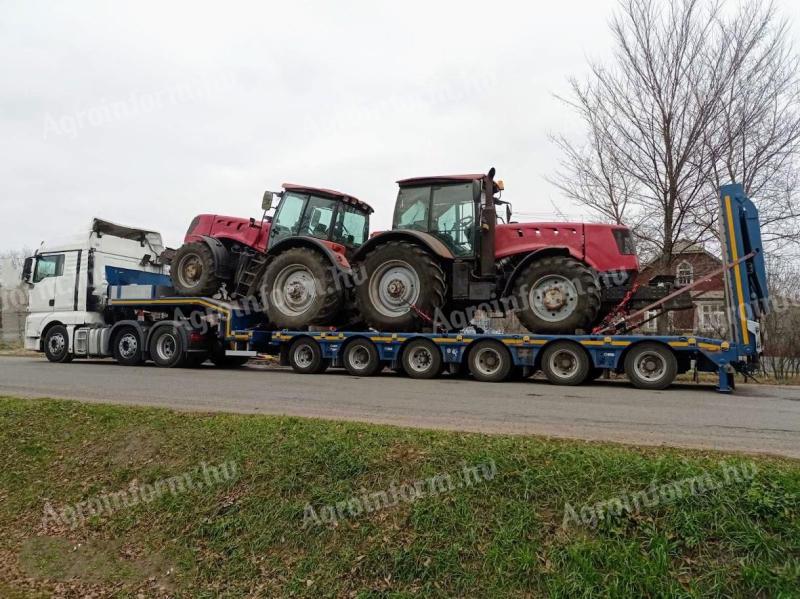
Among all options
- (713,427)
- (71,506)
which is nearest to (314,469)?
(71,506)

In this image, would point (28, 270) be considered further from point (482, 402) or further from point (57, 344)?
point (482, 402)

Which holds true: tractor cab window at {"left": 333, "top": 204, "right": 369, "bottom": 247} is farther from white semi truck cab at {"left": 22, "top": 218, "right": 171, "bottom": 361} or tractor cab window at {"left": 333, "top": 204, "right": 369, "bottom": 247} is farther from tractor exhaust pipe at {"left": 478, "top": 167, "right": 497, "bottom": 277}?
white semi truck cab at {"left": 22, "top": 218, "right": 171, "bottom": 361}

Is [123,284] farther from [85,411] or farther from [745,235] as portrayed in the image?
[745,235]

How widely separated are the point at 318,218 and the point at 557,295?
550 centimetres

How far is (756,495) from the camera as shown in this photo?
356 cm

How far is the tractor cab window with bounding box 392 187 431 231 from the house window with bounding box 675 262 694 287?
182 inches

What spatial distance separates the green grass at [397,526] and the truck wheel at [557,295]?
550 cm

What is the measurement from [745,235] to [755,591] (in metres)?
7.49

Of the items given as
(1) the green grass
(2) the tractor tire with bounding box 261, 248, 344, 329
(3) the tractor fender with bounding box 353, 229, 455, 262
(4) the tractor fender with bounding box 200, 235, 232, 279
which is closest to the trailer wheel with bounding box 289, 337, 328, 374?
(2) the tractor tire with bounding box 261, 248, 344, 329

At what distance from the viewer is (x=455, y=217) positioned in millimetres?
10867

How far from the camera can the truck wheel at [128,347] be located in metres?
13.5

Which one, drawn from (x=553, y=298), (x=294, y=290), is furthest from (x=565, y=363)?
(x=294, y=290)

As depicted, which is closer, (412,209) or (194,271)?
(412,209)

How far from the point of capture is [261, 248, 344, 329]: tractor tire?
1155cm
